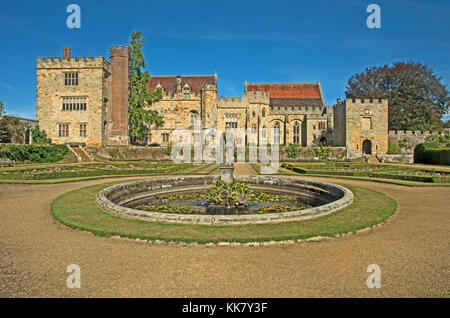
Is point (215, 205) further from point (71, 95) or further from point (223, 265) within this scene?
point (71, 95)

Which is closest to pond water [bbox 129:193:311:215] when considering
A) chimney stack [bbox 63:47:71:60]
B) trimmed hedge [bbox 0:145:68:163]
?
trimmed hedge [bbox 0:145:68:163]

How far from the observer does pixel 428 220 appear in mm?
8008

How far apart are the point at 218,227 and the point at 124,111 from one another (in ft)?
110

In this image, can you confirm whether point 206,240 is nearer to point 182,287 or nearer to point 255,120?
point 182,287

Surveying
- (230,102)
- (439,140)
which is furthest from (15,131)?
(439,140)

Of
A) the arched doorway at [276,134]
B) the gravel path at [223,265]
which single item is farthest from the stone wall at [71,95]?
the gravel path at [223,265]

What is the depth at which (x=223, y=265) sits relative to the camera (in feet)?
16.1

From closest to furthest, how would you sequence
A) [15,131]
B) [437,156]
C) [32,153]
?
[32,153] → [437,156] → [15,131]

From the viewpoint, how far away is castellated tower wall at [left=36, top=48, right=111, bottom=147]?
1391 inches

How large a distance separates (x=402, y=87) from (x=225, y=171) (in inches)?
1740

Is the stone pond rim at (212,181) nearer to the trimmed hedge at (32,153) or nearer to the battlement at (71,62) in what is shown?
the trimmed hedge at (32,153)

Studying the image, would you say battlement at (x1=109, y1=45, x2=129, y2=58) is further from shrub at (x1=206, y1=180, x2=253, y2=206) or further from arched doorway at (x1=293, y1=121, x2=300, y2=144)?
shrub at (x1=206, y1=180, x2=253, y2=206)

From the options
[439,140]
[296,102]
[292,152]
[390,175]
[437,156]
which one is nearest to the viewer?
[390,175]
